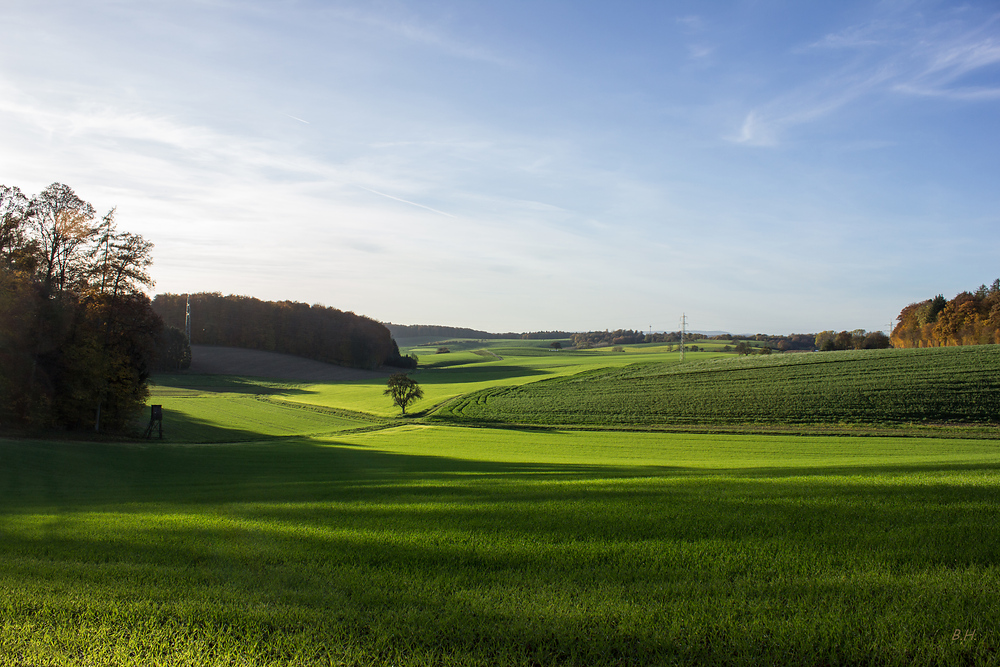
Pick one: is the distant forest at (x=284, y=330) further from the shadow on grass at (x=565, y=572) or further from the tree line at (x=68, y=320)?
the shadow on grass at (x=565, y=572)

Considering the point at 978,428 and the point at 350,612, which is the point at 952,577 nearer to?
the point at 350,612

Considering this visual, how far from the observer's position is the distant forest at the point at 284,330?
112 meters

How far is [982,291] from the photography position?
271ft

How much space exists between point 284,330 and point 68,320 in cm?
8924

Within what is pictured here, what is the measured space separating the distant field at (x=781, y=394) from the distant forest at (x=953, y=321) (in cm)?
2493

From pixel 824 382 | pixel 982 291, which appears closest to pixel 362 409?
pixel 824 382

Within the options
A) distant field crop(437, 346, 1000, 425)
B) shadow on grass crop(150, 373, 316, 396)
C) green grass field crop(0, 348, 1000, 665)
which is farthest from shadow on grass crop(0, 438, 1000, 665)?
shadow on grass crop(150, 373, 316, 396)

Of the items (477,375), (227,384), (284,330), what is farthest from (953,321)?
(284,330)

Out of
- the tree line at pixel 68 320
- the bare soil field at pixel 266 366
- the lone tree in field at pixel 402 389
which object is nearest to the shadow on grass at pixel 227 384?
the bare soil field at pixel 266 366

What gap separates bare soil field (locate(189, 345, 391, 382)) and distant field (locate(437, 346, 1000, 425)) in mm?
44863

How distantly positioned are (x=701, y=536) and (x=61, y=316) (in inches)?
1382

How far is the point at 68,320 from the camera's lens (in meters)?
29.2

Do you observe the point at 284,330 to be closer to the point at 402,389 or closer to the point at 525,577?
the point at 402,389

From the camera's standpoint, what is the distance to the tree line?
27.8m
